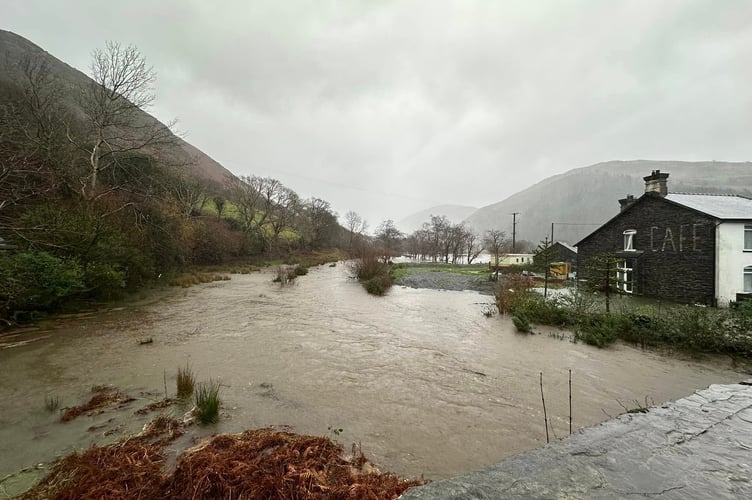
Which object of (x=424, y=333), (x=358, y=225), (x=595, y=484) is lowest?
(x=424, y=333)

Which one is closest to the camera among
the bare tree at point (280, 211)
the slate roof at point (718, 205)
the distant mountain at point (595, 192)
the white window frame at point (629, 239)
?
the slate roof at point (718, 205)

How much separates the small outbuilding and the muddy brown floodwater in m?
5.87

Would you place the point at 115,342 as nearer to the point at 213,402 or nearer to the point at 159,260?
the point at 213,402

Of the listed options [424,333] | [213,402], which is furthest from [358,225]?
[213,402]

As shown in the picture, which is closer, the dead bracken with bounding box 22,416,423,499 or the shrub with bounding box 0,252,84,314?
the dead bracken with bounding box 22,416,423,499

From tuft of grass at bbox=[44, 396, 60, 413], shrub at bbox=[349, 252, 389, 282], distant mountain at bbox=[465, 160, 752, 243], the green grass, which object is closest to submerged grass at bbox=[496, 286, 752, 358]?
tuft of grass at bbox=[44, 396, 60, 413]

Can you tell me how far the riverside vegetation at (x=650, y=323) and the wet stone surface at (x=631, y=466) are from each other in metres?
6.60

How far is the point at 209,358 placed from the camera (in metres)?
6.56

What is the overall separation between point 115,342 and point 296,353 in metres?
4.75

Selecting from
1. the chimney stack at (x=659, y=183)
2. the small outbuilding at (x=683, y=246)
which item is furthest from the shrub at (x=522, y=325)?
the chimney stack at (x=659, y=183)

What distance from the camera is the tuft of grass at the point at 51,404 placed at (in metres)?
4.28

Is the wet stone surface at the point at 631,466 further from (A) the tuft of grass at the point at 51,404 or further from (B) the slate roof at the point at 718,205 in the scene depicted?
(B) the slate roof at the point at 718,205

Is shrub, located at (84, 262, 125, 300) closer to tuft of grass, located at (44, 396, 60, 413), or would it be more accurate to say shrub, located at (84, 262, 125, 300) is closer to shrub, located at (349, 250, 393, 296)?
tuft of grass, located at (44, 396, 60, 413)

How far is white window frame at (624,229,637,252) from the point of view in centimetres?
1700
